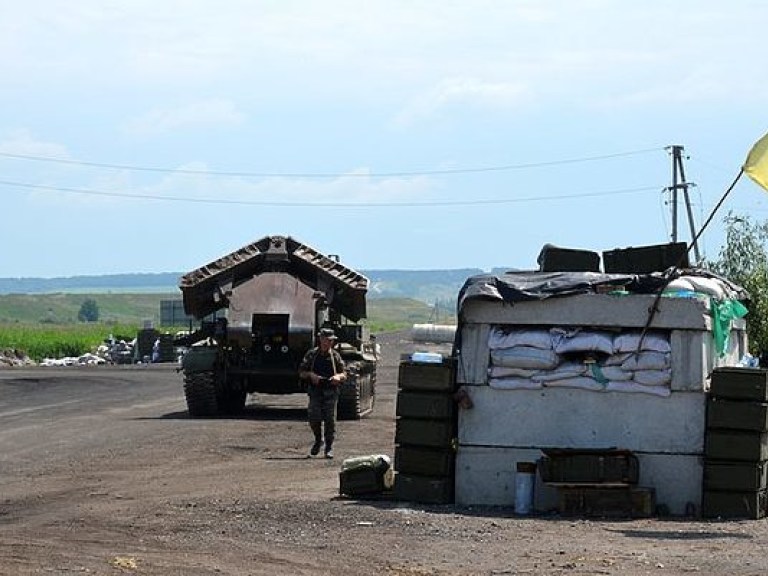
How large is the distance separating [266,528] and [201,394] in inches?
656

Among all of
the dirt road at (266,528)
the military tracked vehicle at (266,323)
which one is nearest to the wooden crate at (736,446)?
the dirt road at (266,528)

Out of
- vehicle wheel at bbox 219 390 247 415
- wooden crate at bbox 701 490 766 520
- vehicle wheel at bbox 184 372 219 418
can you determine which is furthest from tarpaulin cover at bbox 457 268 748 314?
vehicle wheel at bbox 219 390 247 415

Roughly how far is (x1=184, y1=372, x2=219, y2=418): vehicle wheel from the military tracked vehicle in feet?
0.06

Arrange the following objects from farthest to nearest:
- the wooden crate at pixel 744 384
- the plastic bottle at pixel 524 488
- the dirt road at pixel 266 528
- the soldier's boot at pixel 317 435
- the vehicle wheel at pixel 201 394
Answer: the vehicle wheel at pixel 201 394 → the soldier's boot at pixel 317 435 → the plastic bottle at pixel 524 488 → the wooden crate at pixel 744 384 → the dirt road at pixel 266 528

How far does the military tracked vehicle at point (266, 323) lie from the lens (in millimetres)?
31500

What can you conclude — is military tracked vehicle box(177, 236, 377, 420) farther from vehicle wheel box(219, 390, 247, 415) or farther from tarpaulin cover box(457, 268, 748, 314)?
tarpaulin cover box(457, 268, 748, 314)

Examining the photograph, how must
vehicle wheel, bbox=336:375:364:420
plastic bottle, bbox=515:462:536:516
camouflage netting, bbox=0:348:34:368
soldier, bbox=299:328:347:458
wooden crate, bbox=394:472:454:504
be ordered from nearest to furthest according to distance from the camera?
1. plastic bottle, bbox=515:462:536:516
2. wooden crate, bbox=394:472:454:504
3. soldier, bbox=299:328:347:458
4. vehicle wheel, bbox=336:375:364:420
5. camouflage netting, bbox=0:348:34:368

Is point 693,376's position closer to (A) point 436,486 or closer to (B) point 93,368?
(A) point 436,486

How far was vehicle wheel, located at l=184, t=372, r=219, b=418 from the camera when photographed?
3198 centimetres

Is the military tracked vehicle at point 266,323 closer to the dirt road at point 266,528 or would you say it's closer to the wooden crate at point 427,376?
the dirt road at point 266,528

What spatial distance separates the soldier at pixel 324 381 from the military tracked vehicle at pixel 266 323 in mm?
7581

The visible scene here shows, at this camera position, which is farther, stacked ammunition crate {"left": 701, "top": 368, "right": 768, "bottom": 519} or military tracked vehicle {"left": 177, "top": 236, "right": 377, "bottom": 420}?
military tracked vehicle {"left": 177, "top": 236, "right": 377, "bottom": 420}

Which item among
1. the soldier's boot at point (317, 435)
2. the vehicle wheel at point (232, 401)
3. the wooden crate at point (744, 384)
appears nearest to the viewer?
the wooden crate at point (744, 384)

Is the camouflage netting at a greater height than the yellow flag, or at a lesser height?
lesser
